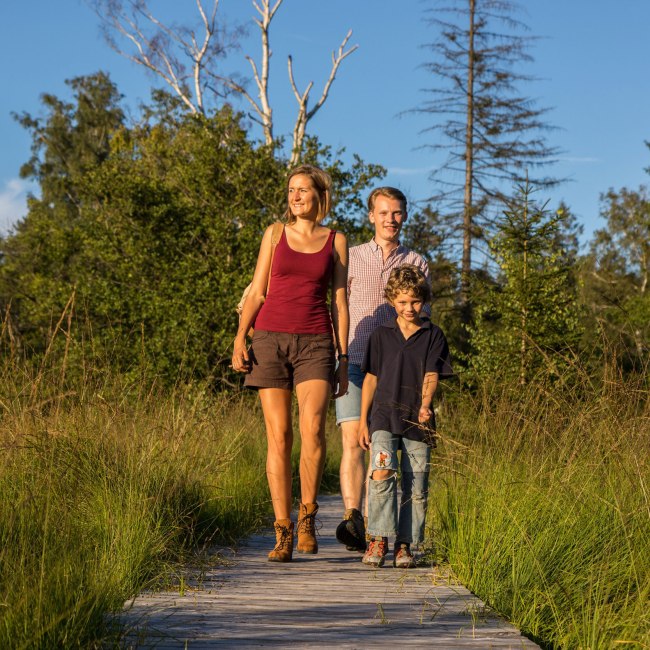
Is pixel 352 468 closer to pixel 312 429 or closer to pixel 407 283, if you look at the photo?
pixel 312 429

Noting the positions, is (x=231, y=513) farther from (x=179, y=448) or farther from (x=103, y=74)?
(x=103, y=74)

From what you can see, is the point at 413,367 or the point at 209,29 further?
the point at 209,29

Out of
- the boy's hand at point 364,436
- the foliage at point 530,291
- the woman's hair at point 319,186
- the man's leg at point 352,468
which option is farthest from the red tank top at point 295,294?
the foliage at point 530,291

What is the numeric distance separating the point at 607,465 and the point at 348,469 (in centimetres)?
160

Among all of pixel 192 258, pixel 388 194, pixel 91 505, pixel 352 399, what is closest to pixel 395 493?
pixel 352 399

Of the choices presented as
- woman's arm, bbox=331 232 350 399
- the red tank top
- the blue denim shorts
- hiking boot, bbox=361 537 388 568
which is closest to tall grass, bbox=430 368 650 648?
hiking boot, bbox=361 537 388 568

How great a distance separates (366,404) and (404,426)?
39 cm

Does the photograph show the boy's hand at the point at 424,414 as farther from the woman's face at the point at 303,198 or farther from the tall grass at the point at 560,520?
the woman's face at the point at 303,198

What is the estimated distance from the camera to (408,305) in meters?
5.71

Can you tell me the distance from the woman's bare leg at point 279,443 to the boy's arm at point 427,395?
768 mm

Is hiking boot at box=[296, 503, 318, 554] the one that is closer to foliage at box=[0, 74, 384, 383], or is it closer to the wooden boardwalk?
the wooden boardwalk

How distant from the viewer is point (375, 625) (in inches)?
153

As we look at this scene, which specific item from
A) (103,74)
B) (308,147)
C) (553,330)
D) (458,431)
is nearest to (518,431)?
(458,431)

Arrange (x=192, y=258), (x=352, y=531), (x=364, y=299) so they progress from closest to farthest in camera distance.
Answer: (x=352, y=531) → (x=364, y=299) → (x=192, y=258)
